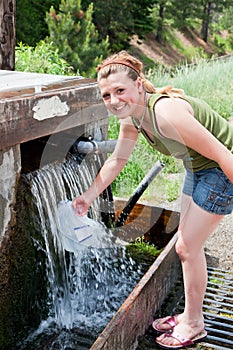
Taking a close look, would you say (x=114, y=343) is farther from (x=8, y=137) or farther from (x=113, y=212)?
(x=113, y=212)

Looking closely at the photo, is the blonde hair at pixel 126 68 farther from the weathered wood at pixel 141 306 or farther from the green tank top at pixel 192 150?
the weathered wood at pixel 141 306

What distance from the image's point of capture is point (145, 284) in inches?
127

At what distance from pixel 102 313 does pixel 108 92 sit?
1902mm

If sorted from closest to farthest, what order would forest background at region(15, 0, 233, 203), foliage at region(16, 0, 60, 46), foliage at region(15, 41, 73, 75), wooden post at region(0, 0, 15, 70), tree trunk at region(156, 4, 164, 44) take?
wooden post at region(0, 0, 15, 70), forest background at region(15, 0, 233, 203), foliage at region(15, 41, 73, 75), foliage at region(16, 0, 60, 46), tree trunk at region(156, 4, 164, 44)

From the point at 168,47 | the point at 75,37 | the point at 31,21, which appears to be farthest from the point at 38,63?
the point at 168,47

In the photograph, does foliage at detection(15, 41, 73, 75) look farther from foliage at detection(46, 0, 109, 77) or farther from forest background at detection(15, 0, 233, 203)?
foliage at detection(46, 0, 109, 77)

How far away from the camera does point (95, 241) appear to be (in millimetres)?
4152

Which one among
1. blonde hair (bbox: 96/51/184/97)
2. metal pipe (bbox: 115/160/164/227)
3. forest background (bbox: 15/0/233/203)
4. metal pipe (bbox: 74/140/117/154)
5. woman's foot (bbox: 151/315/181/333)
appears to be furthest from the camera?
forest background (bbox: 15/0/233/203)

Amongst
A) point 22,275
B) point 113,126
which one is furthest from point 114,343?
point 113,126

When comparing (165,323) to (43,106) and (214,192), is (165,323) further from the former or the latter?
(43,106)

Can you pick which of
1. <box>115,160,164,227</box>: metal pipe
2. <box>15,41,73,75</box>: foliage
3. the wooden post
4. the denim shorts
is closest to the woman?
the denim shorts

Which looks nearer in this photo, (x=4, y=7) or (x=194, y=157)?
(x=194, y=157)

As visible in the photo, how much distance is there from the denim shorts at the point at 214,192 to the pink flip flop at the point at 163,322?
868 millimetres

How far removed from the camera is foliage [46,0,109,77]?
16.7 meters
